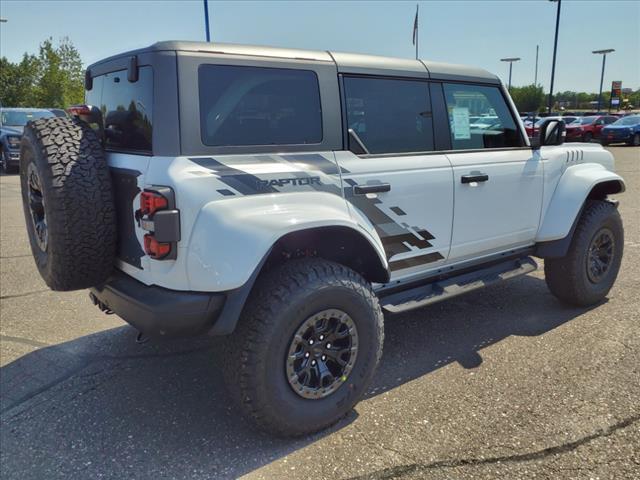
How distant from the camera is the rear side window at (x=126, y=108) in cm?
255

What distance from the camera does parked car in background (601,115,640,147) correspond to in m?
23.1

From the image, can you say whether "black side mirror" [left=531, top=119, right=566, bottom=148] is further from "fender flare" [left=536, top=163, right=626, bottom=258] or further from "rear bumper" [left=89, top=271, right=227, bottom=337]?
"rear bumper" [left=89, top=271, right=227, bottom=337]

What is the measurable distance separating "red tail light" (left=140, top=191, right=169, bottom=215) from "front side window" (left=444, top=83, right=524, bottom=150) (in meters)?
2.12

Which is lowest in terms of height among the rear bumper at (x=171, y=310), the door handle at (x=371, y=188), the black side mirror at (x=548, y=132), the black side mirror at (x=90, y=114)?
the rear bumper at (x=171, y=310)

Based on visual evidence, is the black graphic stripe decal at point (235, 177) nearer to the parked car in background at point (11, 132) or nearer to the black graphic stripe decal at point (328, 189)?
the black graphic stripe decal at point (328, 189)

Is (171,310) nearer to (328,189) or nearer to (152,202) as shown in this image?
(152,202)

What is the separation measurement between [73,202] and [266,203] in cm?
91

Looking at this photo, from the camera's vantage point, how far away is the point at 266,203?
2.54 meters

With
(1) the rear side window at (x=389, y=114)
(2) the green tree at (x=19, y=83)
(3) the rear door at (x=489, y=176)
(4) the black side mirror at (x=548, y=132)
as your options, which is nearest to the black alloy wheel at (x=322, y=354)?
(1) the rear side window at (x=389, y=114)

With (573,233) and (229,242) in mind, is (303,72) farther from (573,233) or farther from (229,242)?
(573,233)

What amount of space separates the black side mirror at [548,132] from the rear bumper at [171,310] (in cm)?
289

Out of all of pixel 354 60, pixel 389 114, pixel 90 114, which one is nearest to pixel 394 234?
pixel 389 114

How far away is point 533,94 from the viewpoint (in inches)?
2080

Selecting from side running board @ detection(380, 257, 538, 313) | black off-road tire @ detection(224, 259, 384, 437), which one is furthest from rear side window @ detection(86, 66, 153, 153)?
side running board @ detection(380, 257, 538, 313)
